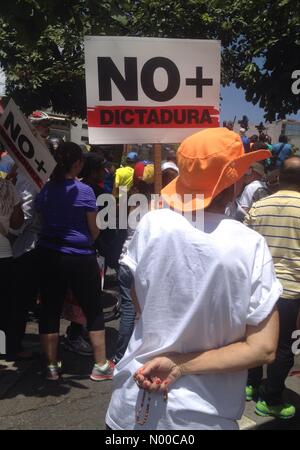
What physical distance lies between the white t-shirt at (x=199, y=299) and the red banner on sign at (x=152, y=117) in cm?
204

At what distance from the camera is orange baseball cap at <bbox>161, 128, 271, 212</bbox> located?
1537 millimetres

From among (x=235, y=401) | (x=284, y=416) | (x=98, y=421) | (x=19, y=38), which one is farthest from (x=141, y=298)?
(x=19, y=38)

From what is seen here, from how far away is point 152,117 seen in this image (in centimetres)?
354

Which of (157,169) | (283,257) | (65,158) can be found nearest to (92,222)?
(65,158)

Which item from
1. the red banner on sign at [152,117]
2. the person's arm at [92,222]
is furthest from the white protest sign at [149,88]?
the person's arm at [92,222]

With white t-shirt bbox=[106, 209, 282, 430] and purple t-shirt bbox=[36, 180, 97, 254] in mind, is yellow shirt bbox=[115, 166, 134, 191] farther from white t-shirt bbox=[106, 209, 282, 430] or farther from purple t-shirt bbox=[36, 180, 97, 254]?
white t-shirt bbox=[106, 209, 282, 430]

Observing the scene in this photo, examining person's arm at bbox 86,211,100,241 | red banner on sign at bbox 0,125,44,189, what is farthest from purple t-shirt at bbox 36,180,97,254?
red banner on sign at bbox 0,125,44,189

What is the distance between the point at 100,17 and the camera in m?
3.74

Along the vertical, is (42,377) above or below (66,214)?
below

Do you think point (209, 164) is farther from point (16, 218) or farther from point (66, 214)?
point (16, 218)

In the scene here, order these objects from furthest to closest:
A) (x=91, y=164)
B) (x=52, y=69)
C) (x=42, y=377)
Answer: (x=52, y=69), (x=91, y=164), (x=42, y=377)

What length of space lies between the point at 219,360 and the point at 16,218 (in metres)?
2.88

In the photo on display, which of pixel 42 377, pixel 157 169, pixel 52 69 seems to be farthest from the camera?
pixel 52 69

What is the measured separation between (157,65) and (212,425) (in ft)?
8.43
